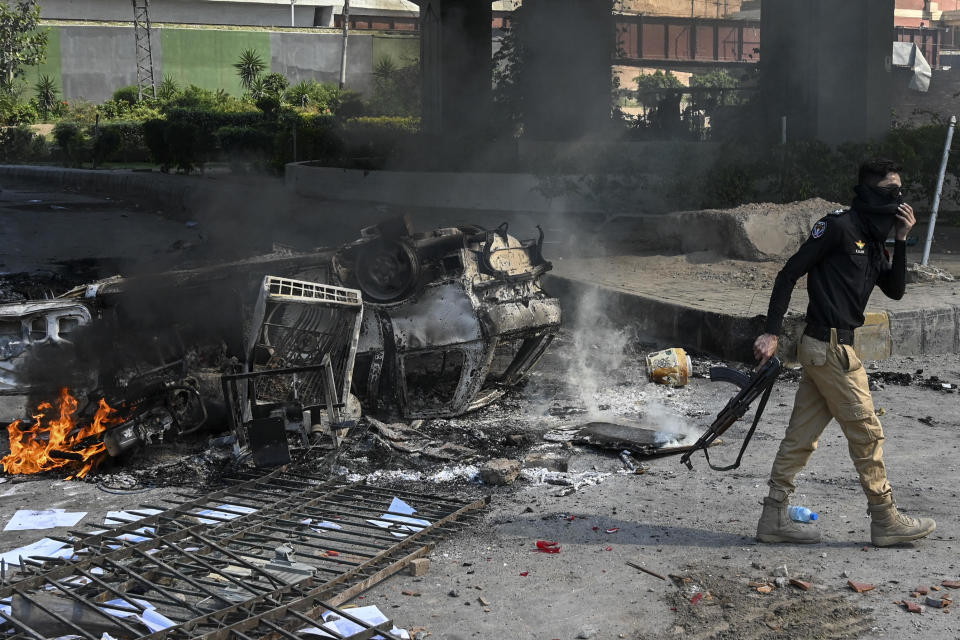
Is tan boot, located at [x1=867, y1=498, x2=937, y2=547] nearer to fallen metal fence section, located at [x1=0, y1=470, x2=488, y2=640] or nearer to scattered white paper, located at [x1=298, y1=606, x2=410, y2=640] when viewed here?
fallen metal fence section, located at [x1=0, y1=470, x2=488, y2=640]

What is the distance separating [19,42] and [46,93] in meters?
2.77

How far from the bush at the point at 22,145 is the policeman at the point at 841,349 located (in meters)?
40.3

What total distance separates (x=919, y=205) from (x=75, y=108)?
45.3 m

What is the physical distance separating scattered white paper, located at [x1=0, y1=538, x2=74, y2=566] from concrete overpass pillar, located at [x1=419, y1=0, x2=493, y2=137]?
1914cm

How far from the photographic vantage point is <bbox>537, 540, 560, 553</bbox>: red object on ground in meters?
4.65

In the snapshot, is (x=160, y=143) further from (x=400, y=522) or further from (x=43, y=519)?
(x=400, y=522)

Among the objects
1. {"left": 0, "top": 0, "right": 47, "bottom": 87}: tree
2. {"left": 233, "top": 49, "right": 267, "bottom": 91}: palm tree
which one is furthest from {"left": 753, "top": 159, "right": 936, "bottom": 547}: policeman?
{"left": 233, "top": 49, "right": 267, "bottom": 91}: palm tree

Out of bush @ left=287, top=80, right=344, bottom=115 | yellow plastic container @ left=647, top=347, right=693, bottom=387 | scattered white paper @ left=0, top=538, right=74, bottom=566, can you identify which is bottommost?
scattered white paper @ left=0, top=538, right=74, bottom=566

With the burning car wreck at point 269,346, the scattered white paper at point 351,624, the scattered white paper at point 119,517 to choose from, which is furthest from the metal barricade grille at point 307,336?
the scattered white paper at point 351,624

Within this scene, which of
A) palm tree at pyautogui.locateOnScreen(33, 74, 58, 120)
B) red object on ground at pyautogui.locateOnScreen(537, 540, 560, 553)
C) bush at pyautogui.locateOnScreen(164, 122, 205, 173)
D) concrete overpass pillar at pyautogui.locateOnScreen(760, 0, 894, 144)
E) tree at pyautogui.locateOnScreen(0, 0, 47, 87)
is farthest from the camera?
palm tree at pyautogui.locateOnScreen(33, 74, 58, 120)

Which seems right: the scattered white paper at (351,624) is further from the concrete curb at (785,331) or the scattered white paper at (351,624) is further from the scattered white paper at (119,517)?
the concrete curb at (785,331)

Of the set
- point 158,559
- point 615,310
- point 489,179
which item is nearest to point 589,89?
point 489,179

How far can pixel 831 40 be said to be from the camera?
16.1 metres

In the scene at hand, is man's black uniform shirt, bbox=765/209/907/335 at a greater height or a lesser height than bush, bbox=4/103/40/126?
lesser
